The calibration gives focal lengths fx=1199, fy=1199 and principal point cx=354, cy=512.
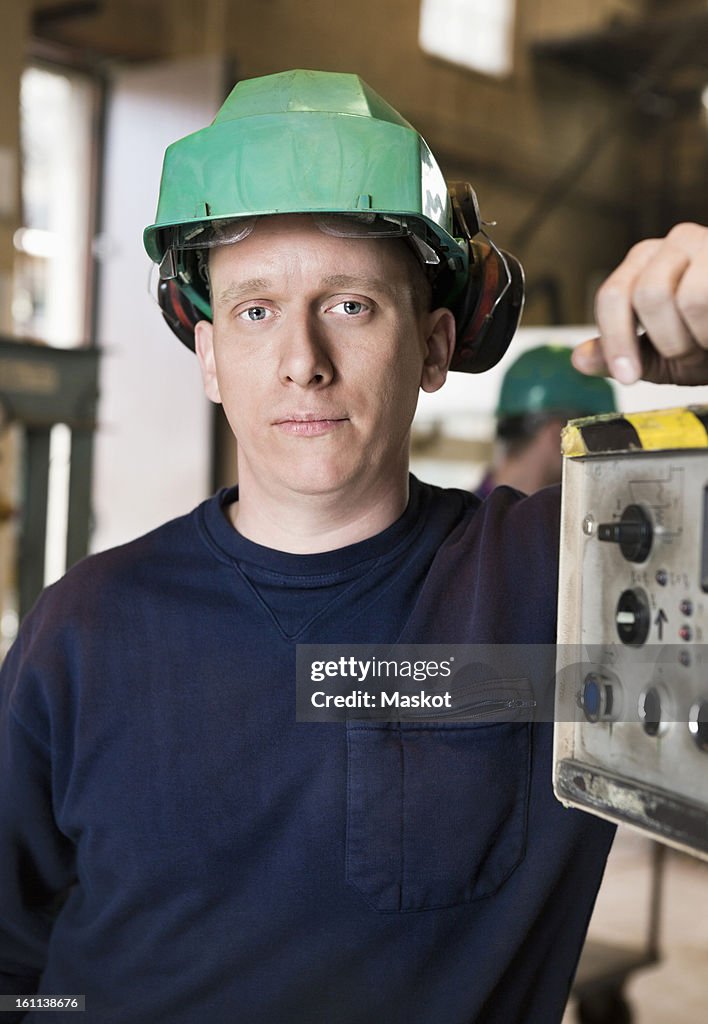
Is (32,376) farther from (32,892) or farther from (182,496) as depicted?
(182,496)

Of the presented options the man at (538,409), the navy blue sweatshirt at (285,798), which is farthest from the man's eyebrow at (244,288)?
the man at (538,409)

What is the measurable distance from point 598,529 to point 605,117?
6.87 m

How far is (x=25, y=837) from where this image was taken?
120cm

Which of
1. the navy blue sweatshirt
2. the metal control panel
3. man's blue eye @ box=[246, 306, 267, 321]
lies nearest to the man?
the navy blue sweatshirt

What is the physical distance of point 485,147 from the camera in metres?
6.28

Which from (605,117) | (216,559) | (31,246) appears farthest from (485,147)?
(216,559)

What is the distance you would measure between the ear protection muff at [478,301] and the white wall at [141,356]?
3.31 m

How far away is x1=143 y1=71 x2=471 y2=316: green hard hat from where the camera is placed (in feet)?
3.18

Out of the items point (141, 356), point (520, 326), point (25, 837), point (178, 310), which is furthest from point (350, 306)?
point (520, 326)

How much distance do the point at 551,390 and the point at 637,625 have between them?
247cm

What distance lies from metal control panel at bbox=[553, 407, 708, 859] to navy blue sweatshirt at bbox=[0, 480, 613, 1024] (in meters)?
0.25

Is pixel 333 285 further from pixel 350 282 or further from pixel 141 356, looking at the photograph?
pixel 141 356

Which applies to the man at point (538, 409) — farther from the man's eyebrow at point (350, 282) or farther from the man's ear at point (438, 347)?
the man's eyebrow at point (350, 282)

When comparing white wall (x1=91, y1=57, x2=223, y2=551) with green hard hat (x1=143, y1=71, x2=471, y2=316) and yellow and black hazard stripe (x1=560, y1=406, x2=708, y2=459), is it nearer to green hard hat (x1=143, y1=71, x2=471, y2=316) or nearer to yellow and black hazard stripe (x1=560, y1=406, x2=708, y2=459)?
green hard hat (x1=143, y1=71, x2=471, y2=316)
